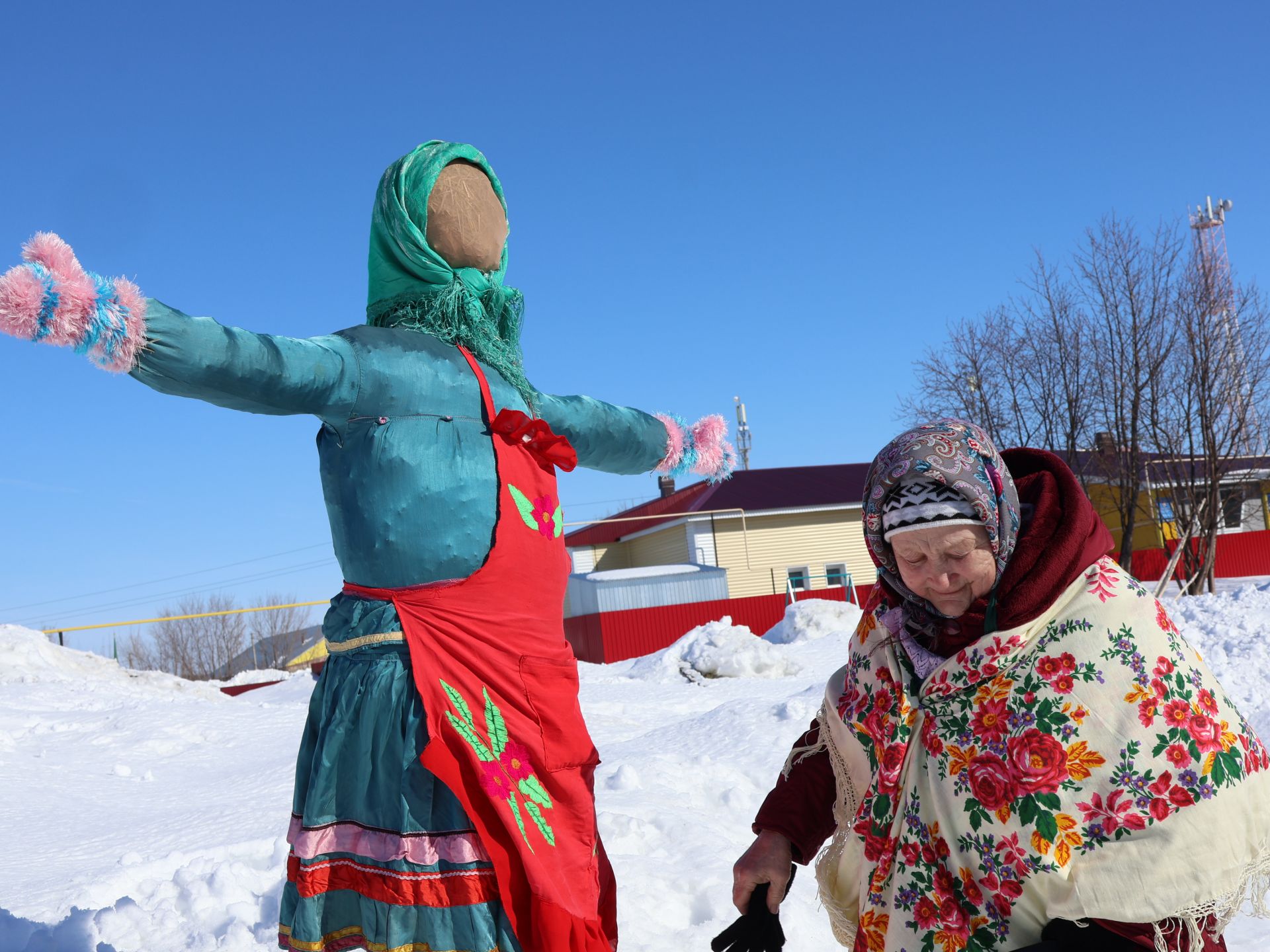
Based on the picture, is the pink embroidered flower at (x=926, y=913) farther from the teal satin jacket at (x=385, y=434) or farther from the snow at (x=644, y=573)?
the snow at (x=644, y=573)

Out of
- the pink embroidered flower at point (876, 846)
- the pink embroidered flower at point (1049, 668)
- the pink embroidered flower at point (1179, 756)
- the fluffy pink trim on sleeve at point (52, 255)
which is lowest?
the pink embroidered flower at point (876, 846)

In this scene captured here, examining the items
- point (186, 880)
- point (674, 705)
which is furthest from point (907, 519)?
point (674, 705)

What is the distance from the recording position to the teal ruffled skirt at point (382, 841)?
2209mm

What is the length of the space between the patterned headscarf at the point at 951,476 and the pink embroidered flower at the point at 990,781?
0.29 metres

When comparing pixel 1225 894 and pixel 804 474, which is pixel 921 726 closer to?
pixel 1225 894

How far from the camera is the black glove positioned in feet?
6.77

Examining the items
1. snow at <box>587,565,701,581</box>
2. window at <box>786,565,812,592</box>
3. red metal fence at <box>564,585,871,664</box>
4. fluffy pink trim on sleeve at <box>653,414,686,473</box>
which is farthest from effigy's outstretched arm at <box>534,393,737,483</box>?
window at <box>786,565,812,592</box>

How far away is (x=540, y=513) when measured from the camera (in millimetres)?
2705

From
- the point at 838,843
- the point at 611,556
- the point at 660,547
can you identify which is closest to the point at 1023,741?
the point at 838,843

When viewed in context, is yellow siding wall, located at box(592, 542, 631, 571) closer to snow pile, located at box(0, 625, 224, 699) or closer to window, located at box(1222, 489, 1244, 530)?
window, located at box(1222, 489, 1244, 530)

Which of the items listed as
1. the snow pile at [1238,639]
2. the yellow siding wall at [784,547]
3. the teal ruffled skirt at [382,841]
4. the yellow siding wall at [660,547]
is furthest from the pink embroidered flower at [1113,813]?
the yellow siding wall at [660,547]

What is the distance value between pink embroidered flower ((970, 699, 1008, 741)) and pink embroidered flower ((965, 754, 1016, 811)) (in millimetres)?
34

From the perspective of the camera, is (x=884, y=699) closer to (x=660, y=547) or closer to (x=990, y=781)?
(x=990, y=781)

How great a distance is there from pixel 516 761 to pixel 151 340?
1.20 metres
